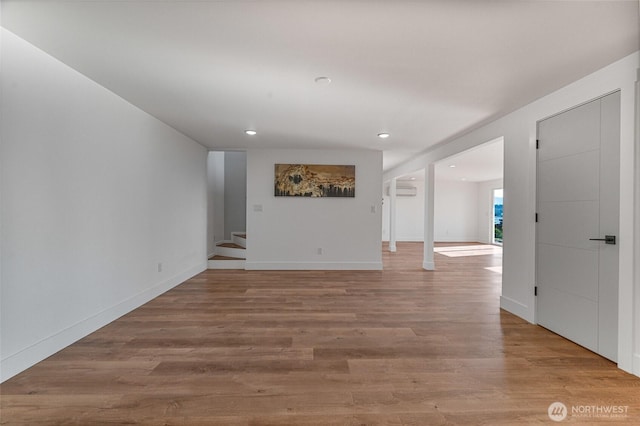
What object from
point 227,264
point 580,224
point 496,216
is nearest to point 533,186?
point 580,224

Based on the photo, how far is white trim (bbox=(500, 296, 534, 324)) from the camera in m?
3.20

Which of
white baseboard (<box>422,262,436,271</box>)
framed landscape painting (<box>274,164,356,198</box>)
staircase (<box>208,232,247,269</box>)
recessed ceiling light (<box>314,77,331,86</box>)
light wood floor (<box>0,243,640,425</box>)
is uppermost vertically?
recessed ceiling light (<box>314,77,331,86</box>)

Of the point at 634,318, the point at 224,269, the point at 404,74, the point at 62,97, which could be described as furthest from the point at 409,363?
the point at 224,269

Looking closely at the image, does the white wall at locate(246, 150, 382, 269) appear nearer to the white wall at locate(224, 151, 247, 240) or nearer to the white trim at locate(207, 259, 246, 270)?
the white trim at locate(207, 259, 246, 270)

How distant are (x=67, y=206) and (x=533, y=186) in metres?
4.68

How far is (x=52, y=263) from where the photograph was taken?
229 cm

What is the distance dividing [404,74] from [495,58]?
0.69 m

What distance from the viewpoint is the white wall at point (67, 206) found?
2.00 m

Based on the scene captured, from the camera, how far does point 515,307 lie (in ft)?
11.1

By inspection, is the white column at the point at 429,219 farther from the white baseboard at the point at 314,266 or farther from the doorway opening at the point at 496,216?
the doorway opening at the point at 496,216

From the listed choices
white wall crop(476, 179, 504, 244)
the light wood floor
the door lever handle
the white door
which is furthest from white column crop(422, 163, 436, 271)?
white wall crop(476, 179, 504, 244)

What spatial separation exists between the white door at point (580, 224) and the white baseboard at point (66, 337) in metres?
4.58

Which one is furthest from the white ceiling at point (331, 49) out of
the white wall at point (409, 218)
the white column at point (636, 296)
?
the white wall at point (409, 218)

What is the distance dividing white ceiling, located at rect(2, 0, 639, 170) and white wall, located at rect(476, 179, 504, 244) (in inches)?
338
